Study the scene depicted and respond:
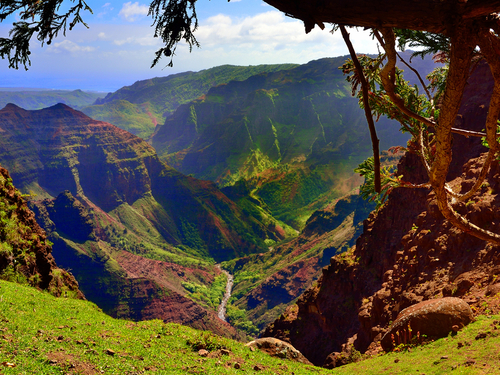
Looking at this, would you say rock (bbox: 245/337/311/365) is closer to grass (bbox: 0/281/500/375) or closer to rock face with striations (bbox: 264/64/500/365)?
grass (bbox: 0/281/500/375)

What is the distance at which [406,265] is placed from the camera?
18141mm

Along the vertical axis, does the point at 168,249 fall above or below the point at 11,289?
below

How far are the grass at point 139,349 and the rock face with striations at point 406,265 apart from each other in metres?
2.44

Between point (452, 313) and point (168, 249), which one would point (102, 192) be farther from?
point (452, 313)

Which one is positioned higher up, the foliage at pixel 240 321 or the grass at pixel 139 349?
the grass at pixel 139 349

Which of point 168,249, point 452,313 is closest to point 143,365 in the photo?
point 452,313

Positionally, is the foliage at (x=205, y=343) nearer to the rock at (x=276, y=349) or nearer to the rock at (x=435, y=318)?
the rock at (x=276, y=349)

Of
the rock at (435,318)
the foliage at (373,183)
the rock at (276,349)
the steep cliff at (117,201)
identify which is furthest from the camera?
the steep cliff at (117,201)

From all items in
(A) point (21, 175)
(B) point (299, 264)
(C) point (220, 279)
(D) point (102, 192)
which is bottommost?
(C) point (220, 279)

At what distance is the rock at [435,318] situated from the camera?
33.9ft

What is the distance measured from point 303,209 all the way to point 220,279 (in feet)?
229

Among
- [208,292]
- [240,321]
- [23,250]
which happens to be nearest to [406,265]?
[23,250]

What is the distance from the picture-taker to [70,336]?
875cm

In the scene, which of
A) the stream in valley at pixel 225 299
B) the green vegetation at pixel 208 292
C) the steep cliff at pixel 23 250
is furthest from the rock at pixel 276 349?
the green vegetation at pixel 208 292
